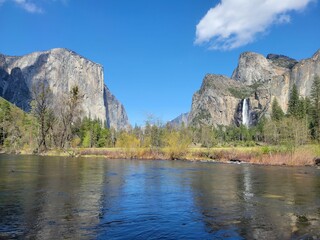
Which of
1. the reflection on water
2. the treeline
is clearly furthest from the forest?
the reflection on water

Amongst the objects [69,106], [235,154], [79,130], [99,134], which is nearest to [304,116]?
[235,154]

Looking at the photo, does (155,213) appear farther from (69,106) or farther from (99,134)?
(99,134)

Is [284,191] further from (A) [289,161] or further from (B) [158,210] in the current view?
(A) [289,161]

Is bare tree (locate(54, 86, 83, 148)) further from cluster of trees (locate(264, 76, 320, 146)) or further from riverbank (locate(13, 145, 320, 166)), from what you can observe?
cluster of trees (locate(264, 76, 320, 146))

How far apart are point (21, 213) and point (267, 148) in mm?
49003

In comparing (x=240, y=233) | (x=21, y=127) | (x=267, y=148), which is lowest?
(x=240, y=233)

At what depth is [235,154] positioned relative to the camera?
60750 mm

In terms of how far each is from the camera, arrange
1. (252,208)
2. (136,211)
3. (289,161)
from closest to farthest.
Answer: (136,211) < (252,208) < (289,161)

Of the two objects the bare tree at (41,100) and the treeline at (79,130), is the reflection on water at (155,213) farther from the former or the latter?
the bare tree at (41,100)

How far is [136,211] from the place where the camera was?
46.7ft

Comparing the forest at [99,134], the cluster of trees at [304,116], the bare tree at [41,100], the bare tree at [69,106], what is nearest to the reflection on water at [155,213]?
the forest at [99,134]

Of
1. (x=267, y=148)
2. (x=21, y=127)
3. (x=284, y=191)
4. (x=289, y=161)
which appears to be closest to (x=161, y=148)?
(x=267, y=148)

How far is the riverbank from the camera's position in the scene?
47.2 metres

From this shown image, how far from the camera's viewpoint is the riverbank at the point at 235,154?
47188 mm
